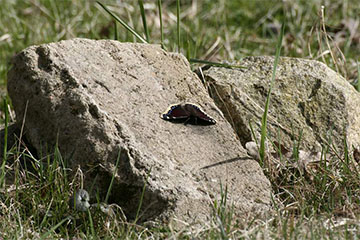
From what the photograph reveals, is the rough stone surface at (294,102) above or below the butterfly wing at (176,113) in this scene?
below

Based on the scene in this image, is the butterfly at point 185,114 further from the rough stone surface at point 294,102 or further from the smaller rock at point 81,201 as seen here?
the smaller rock at point 81,201

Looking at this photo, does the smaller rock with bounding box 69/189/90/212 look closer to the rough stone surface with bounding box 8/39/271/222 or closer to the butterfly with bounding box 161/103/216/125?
the rough stone surface with bounding box 8/39/271/222

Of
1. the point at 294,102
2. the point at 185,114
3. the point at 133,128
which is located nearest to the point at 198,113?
the point at 185,114

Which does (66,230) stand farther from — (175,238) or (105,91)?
(105,91)

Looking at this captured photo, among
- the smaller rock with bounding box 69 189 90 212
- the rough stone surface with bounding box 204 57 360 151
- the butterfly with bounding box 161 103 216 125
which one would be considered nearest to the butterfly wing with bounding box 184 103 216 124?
the butterfly with bounding box 161 103 216 125

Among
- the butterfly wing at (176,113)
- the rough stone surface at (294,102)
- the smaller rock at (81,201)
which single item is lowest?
the smaller rock at (81,201)

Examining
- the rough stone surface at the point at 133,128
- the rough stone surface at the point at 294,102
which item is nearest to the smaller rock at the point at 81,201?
the rough stone surface at the point at 133,128
